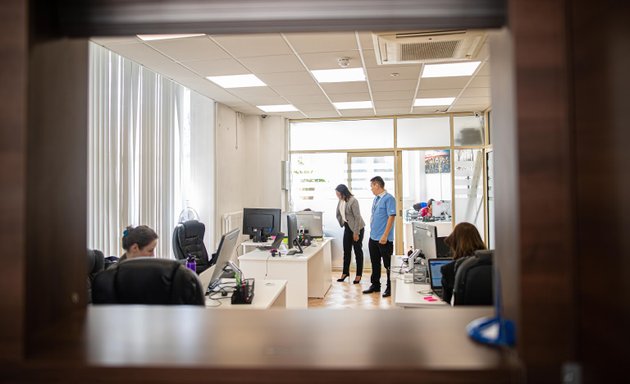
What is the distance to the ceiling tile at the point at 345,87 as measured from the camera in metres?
5.39

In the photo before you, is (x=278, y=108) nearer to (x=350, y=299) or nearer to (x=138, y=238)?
(x=350, y=299)

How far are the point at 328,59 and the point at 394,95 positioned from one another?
2.00 meters

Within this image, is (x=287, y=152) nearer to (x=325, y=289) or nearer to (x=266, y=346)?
(x=325, y=289)

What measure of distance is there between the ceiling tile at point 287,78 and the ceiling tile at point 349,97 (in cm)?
85

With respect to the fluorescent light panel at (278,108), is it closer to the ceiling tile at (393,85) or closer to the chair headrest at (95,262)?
the ceiling tile at (393,85)

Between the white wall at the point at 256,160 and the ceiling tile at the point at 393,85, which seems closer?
the ceiling tile at the point at 393,85

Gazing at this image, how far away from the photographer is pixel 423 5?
3.59ft

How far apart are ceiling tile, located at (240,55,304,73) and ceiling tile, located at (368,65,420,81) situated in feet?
2.91

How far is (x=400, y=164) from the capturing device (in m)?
7.76

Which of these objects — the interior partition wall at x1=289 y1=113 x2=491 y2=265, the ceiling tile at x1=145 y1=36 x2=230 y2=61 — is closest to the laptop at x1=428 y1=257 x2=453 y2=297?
the ceiling tile at x1=145 y1=36 x2=230 y2=61

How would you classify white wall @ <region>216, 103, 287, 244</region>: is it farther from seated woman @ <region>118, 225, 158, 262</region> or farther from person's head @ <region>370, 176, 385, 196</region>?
seated woman @ <region>118, 225, 158, 262</region>

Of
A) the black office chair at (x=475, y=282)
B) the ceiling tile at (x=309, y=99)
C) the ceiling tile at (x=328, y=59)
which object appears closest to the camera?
the black office chair at (x=475, y=282)

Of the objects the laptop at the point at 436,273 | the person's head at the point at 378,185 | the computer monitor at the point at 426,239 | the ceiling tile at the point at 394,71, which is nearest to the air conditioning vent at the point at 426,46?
the ceiling tile at the point at 394,71

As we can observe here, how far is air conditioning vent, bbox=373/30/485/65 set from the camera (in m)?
3.37
